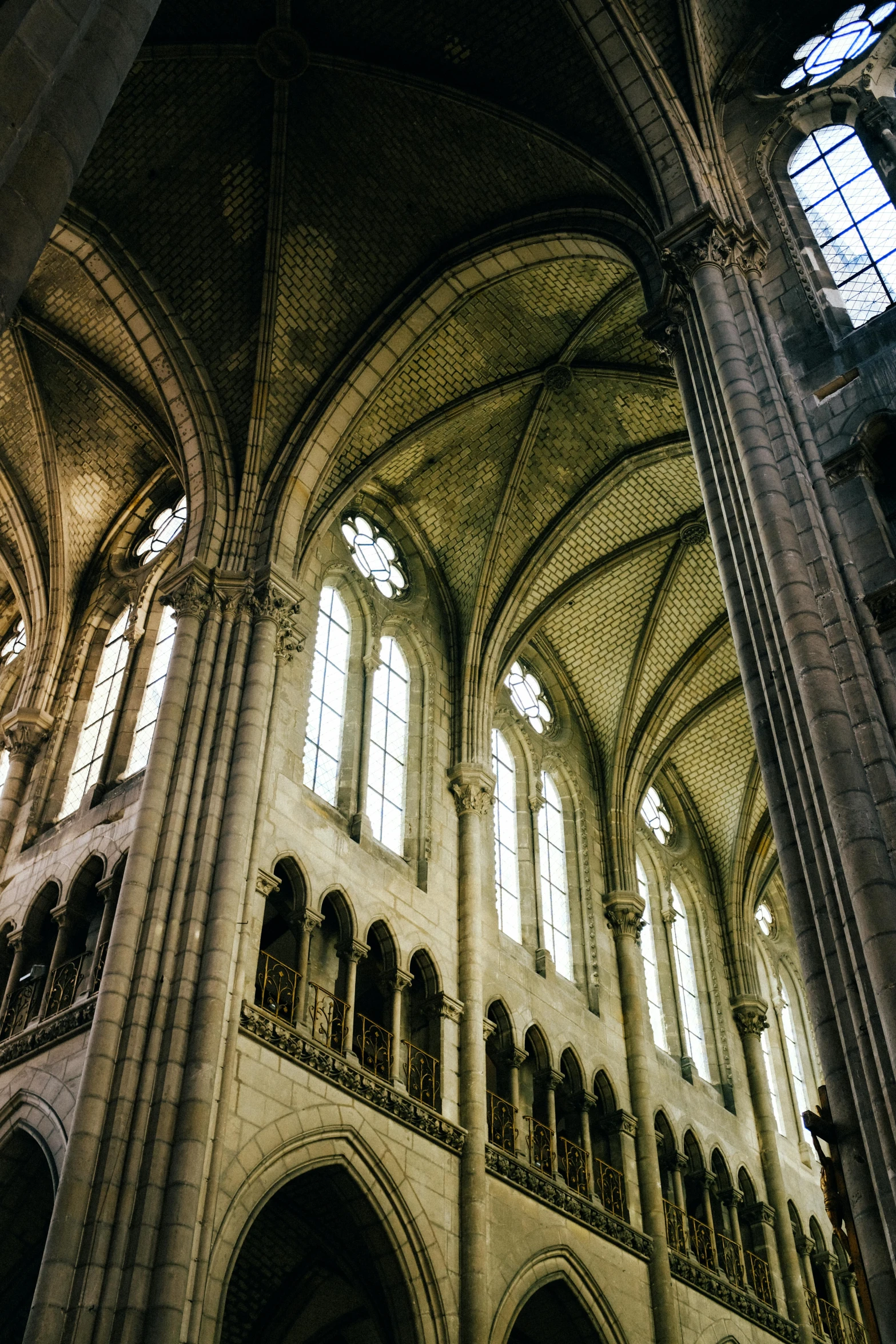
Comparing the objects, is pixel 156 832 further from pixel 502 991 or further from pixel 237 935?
pixel 502 991

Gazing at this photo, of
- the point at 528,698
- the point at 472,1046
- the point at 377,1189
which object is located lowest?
the point at 377,1189

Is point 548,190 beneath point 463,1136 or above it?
above

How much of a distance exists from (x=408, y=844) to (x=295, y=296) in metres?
7.13

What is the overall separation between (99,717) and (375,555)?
452 cm

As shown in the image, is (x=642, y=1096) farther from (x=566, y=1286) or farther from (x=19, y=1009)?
(x=19, y=1009)

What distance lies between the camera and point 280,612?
1524 cm

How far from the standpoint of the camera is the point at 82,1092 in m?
11.0

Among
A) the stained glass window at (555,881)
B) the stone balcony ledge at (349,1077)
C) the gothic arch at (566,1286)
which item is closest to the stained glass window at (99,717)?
the stone balcony ledge at (349,1077)

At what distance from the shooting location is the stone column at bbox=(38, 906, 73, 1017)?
535 inches

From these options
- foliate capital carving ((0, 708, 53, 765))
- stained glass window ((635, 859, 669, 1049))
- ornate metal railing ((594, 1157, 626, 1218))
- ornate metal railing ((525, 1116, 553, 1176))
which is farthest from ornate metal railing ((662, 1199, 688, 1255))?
foliate capital carving ((0, 708, 53, 765))

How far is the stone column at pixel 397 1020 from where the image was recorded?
13883mm

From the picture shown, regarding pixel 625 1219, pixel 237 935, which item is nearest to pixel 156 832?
pixel 237 935

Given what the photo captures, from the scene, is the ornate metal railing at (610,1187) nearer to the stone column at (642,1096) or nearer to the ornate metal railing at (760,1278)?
the stone column at (642,1096)

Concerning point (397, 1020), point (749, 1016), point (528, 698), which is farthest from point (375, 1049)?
point (749, 1016)
